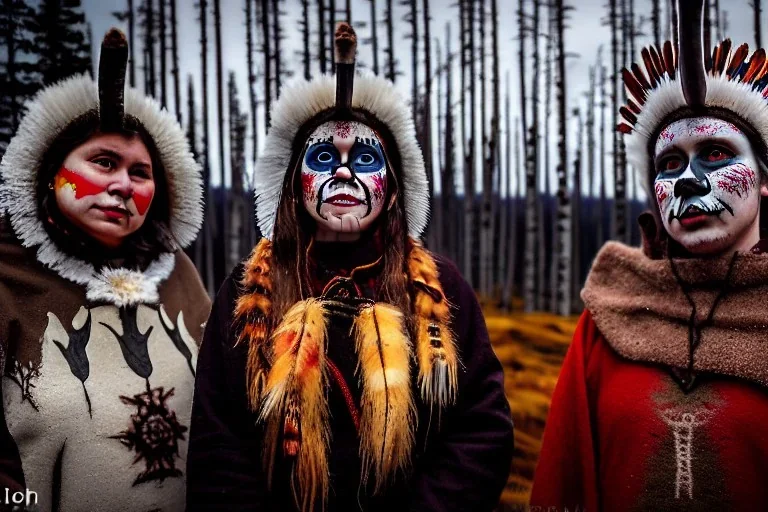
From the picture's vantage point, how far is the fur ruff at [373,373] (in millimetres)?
1746

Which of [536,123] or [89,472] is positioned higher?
[536,123]

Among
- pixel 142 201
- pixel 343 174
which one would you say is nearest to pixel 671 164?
pixel 343 174

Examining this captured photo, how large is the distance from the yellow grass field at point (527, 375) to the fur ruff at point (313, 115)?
2.54 m

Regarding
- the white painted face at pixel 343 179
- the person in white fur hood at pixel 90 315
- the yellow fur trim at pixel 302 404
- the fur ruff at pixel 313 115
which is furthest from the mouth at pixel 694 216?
the person in white fur hood at pixel 90 315

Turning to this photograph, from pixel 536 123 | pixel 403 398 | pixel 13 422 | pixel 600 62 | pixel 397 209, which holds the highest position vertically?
pixel 600 62

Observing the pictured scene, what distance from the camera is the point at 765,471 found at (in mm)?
1758

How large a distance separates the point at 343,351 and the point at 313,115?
34.5 inches

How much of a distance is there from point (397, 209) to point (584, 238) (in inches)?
307

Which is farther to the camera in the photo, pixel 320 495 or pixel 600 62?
pixel 600 62

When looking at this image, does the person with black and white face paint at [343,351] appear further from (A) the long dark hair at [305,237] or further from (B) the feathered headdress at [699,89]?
(B) the feathered headdress at [699,89]

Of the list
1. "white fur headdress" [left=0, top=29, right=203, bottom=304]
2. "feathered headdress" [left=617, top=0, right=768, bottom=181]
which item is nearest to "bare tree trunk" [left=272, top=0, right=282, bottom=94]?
"white fur headdress" [left=0, top=29, right=203, bottom=304]

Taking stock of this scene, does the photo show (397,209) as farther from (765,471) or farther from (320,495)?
(765,471)

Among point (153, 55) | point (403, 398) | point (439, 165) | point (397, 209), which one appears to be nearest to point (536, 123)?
point (439, 165)

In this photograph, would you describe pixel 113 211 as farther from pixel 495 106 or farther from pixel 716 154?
pixel 495 106
